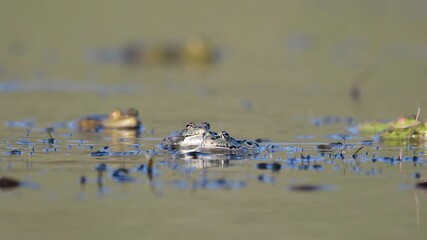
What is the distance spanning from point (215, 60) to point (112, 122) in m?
11.2

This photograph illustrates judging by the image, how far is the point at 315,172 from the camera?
10398 millimetres

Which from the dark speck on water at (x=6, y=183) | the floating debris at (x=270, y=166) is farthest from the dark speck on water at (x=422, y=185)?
the dark speck on water at (x=6, y=183)

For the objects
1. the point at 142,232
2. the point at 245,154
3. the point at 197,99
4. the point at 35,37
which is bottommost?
the point at 142,232

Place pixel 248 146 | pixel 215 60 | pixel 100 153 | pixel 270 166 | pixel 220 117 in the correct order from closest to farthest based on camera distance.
Answer: pixel 270 166, pixel 100 153, pixel 248 146, pixel 220 117, pixel 215 60

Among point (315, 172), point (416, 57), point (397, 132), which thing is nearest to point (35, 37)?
point (416, 57)

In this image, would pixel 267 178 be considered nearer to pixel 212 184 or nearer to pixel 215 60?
pixel 212 184

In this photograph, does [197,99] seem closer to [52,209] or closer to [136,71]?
[136,71]

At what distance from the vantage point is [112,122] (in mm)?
14438

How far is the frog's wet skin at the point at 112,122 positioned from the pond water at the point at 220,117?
33cm

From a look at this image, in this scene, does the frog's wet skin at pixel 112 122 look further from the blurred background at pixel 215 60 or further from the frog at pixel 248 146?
the frog at pixel 248 146

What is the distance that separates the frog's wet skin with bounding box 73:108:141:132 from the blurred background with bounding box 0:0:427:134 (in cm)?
53

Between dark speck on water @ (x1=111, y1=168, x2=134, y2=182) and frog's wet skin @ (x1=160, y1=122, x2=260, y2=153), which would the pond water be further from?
frog's wet skin @ (x1=160, y1=122, x2=260, y2=153)

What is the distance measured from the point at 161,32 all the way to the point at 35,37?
354 centimetres

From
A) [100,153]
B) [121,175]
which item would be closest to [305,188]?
[121,175]
